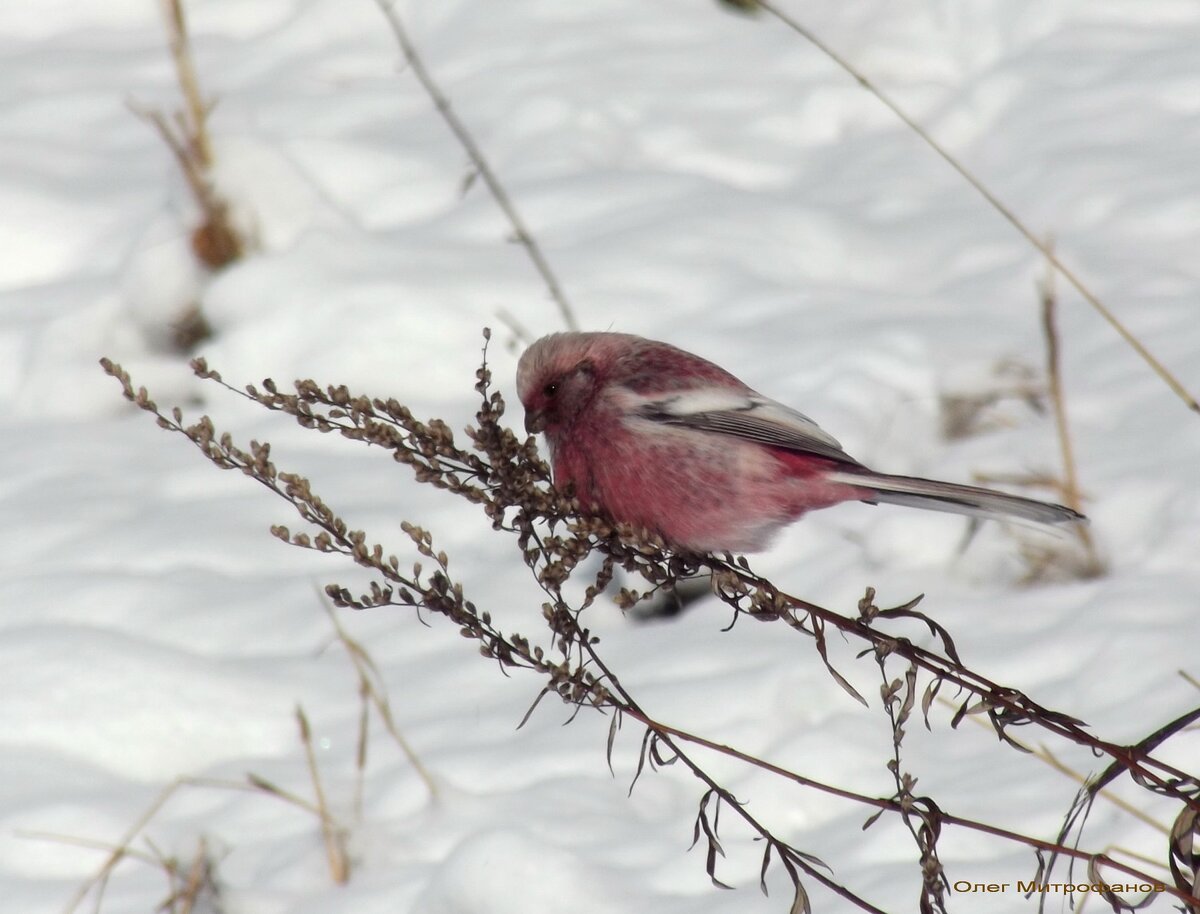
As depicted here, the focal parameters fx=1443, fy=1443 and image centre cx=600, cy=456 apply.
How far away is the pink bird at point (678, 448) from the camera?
2.71 metres

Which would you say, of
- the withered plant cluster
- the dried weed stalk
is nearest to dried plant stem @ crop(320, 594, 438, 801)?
the withered plant cluster

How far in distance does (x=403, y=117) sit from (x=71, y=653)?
12.6 ft

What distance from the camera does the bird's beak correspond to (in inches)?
Result: 110

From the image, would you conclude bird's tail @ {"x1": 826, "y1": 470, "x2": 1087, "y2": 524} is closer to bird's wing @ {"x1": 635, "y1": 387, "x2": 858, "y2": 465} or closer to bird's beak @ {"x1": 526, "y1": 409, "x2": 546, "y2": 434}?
bird's wing @ {"x1": 635, "y1": 387, "x2": 858, "y2": 465}

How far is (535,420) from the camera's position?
9.25ft

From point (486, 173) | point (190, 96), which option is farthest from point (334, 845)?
point (190, 96)

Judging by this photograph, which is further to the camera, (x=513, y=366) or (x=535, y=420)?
(x=513, y=366)

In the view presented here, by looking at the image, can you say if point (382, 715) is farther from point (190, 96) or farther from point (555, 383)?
point (190, 96)

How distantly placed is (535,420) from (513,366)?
2674 millimetres

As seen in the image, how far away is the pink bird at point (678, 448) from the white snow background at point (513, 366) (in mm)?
950

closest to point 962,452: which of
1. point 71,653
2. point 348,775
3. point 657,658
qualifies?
point 657,658

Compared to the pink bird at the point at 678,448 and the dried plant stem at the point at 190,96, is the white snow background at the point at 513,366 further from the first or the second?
the pink bird at the point at 678,448

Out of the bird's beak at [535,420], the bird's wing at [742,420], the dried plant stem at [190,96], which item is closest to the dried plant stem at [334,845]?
the bird's beak at [535,420]

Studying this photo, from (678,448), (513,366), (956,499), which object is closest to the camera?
(956,499)
